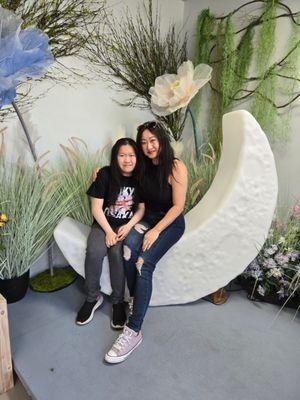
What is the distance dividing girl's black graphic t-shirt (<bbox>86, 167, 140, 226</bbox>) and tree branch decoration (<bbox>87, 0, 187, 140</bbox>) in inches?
30.4

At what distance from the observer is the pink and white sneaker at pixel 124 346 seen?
1300 mm

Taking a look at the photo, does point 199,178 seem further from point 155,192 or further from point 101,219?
point 101,219

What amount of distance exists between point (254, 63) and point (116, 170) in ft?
4.08

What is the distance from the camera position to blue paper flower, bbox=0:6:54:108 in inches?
40.9

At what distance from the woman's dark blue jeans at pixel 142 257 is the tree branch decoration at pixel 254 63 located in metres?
0.95

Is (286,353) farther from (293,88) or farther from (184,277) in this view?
(293,88)

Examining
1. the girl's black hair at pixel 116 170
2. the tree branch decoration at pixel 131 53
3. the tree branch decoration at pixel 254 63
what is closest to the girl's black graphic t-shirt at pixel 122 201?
the girl's black hair at pixel 116 170

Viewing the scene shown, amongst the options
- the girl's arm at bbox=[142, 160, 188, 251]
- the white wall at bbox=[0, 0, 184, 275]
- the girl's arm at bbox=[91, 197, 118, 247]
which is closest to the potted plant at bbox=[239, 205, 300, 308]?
the girl's arm at bbox=[142, 160, 188, 251]

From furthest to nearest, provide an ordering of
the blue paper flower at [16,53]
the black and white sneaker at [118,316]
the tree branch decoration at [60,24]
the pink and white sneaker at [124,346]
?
the black and white sneaker at [118,316]
the tree branch decoration at [60,24]
the pink and white sneaker at [124,346]
the blue paper flower at [16,53]

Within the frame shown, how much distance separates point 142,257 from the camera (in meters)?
1.43

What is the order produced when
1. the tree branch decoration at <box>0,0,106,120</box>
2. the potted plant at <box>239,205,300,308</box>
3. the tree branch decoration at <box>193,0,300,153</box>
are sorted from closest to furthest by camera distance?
1. the tree branch decoration at <box>0,0,106,120</box>
2. the potted plant at <box>239,205,300,308</box>
3. the tree branch decoration at <box>193,0,300,153</box>

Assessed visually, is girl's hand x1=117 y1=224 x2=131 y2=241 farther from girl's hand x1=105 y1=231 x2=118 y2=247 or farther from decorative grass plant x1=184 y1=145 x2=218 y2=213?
decorative grass plant x1=184 y1=145 x2=218 y2=213

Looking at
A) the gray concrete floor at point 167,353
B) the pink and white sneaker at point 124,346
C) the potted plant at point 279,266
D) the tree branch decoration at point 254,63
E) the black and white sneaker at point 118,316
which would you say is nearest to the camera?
the gray concrete floor at point 167,353

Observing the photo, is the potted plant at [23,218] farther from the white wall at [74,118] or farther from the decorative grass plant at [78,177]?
the white wall at [74,118]
